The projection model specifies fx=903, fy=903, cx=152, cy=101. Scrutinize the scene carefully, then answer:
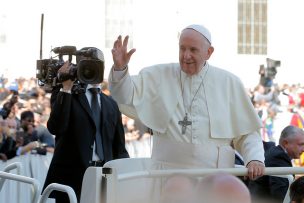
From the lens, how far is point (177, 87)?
5.64 metres

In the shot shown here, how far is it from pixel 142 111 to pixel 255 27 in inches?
1331

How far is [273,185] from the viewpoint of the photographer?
6875mm

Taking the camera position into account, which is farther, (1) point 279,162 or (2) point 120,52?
(1) point 279,162

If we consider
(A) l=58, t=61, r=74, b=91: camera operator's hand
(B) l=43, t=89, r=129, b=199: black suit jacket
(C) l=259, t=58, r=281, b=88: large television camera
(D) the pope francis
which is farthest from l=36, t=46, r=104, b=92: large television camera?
(C) l=259, t=58, r=281, b=88: large television camera

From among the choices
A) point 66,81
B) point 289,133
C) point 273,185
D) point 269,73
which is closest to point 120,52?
point 66,81

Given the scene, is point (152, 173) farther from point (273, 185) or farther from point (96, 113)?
point (273, 185)

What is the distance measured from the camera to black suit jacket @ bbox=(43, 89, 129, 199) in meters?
6.61

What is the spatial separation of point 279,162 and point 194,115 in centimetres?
210

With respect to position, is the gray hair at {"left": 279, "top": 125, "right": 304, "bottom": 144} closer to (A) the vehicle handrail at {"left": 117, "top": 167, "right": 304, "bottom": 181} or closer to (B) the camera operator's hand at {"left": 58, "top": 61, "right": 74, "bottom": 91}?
(B) the camera operator's hand at {"left": 58, "top": 61, "right": 74, "bottom": 91}

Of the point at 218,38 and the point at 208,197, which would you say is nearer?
the point at 208,197

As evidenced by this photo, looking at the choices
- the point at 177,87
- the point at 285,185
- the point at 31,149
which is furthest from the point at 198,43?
→ the point at 31,149

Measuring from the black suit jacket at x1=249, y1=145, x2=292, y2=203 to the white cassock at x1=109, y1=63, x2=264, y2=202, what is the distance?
1.04 metres

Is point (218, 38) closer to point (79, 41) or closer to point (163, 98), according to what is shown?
point (79, 41)

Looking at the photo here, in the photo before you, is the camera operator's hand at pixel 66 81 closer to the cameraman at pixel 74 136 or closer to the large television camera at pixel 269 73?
the cameraman at pixel 74 136
